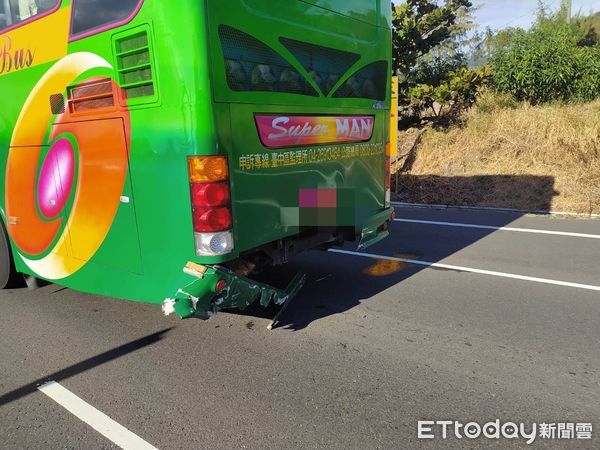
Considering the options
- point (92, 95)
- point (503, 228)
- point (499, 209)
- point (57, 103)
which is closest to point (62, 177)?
point (57, 103)

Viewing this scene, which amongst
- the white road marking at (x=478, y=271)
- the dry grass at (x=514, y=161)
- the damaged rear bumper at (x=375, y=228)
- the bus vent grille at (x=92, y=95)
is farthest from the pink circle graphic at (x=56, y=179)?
the dry grass at (x=514, y=161)

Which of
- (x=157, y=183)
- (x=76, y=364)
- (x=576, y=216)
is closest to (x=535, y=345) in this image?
(x=157, y=183)

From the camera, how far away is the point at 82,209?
3.86m

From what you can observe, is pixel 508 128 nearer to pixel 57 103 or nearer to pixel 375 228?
pixel 375 228

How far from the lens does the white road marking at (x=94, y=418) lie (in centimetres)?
274

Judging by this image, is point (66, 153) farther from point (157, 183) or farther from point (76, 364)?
point (76, 364)

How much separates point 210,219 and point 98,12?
1.77 m

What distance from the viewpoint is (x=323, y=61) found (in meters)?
4.20

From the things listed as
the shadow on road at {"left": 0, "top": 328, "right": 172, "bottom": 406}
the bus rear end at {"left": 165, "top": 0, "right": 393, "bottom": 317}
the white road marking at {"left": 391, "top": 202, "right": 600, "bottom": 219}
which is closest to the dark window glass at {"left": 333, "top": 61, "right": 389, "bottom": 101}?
the bus rear end at {"left": 165, "top": 0, "right": 393, "bottom": 317}

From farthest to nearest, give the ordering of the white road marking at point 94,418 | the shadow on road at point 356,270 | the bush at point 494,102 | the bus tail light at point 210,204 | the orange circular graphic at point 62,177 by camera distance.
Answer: the bush at point 494,102
the shadow on road at point 356,270
the orange circular graphic at point 62,177
the bus tail light at point 210,204
the white road marking at point 94,418

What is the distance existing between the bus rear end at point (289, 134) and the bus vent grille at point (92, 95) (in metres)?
0.92

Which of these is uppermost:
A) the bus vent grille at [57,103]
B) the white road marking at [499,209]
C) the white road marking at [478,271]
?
the bus vent grille at [57,103]

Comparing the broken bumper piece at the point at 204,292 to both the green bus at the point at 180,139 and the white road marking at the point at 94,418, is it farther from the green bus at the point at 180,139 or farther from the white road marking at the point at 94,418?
the white road marking at the point at 94,418

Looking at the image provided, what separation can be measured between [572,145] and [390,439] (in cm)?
1094
